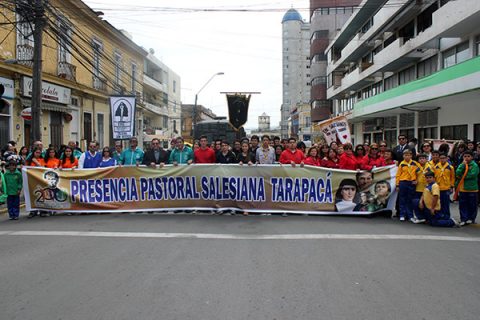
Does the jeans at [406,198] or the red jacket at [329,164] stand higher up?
the red jacket at [329,164]

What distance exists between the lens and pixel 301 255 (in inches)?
229

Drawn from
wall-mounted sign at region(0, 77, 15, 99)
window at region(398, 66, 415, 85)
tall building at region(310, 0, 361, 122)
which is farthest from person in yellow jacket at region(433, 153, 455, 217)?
tall building at region(310, 0, 361, 122)

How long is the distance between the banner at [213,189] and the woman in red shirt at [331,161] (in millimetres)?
475

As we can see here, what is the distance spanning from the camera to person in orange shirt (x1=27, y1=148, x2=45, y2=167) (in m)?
9.83

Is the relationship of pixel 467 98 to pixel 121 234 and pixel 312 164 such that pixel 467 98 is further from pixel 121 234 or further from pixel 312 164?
pixel 121 234

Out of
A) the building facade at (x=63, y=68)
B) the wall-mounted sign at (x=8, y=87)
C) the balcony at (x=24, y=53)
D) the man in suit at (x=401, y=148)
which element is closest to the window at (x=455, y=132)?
the man in suit at (x=401, y=148)

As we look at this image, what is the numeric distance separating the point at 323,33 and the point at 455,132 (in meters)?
36.9

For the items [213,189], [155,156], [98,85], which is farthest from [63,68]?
[213,189]

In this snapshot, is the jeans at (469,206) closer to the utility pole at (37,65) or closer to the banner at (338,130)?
the banner at (338,130)

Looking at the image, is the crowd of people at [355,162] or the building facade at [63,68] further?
the building facade at [63,68]

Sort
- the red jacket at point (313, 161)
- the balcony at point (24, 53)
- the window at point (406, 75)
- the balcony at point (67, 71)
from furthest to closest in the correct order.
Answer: the window at point (406, 75) → the balcony at point (67, 71) → the balcony at point (24, 53) → the red jacket at point (313, 161)

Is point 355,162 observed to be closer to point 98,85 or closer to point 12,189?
point 12,189

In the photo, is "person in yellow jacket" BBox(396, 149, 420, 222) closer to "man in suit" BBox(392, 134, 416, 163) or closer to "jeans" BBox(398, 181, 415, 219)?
"jeans" BBox(398, 181, 415, 219)

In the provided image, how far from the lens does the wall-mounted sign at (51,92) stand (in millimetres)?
17703
